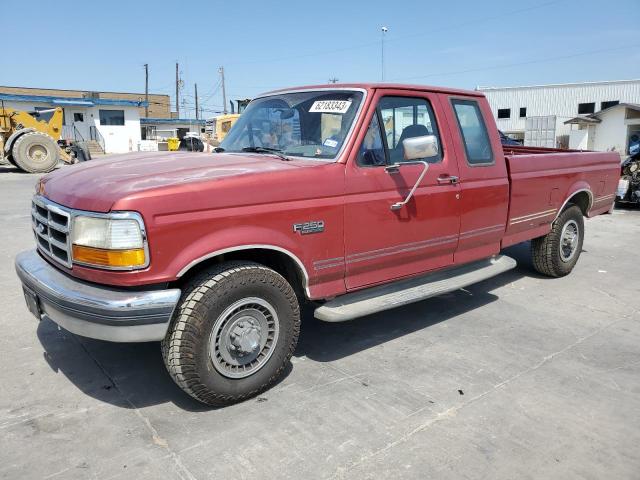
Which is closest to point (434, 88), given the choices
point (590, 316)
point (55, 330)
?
point (590, 316)

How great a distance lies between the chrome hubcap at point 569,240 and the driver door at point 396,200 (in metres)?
2.36

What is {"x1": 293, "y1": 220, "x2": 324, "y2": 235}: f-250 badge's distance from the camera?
10.8ft

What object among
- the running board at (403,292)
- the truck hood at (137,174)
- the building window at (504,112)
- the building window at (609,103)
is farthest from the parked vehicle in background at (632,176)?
the building window at (504,112)

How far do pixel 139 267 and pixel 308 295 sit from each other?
3.88 ft

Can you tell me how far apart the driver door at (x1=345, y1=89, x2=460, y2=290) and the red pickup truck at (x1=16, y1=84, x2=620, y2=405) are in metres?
0.01

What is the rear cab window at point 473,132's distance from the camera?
4.54m

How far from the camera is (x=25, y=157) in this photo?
66.4 feet

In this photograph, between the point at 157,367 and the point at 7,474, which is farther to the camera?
the point at 157,367

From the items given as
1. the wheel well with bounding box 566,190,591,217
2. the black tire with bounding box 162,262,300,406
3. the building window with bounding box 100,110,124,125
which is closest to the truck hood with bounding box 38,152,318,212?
the black tire with bounding box 162,262,300,406

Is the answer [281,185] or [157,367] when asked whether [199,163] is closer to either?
[281,185]

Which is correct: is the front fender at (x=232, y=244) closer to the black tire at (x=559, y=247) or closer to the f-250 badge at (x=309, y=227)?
the f-250 badge at (x=309, y=227)

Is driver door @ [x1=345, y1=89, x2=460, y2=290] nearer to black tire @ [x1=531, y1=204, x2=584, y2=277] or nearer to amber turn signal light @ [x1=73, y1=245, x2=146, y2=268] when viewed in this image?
amber turn signal light @ [x1=73, y1=245, x2=146, y2=268]

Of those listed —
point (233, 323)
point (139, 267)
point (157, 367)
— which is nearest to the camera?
point (139, 267)

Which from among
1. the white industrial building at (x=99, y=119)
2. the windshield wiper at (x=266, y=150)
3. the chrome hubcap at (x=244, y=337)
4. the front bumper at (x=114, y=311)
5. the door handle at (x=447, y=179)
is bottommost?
the chrome hubcap at (x=244, y=337)
